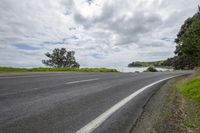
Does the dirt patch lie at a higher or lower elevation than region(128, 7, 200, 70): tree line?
lower

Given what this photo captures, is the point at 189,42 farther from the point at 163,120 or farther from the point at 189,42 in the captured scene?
the point at 163,120

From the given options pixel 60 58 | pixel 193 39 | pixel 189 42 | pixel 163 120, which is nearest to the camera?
pixel 163 120

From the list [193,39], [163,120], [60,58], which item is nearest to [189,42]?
[193,39]

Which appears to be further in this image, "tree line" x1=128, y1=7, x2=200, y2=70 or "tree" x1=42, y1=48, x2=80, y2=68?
"tree" x1=42, y1=48, x2=80, y2=68

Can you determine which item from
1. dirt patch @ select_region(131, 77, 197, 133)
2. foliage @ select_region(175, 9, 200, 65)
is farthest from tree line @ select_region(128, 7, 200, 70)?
dirt patch @ select_region(131, 77, 197, 133)

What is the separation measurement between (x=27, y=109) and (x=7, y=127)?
1.26 metres

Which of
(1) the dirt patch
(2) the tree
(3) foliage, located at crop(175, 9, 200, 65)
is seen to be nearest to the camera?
(1) the dirt patch

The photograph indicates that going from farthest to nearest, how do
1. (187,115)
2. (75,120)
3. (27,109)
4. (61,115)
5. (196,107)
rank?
(196,107) → (187,115) → (27,109) → (61,115) → (75,120)

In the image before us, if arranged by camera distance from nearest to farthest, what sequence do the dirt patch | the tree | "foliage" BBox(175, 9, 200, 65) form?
the dirt patch, "foliage" BBox(175, 9, 200, 65), the tree

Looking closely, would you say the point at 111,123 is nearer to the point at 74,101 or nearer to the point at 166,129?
the point at 166,129

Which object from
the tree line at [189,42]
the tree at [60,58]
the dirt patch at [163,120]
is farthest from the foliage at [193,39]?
the tree at [60,58]

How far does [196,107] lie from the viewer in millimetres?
5992

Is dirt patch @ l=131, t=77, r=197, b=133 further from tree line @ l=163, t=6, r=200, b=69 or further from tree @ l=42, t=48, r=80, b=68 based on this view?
tree @ l=42, t=48, r=80, b=68

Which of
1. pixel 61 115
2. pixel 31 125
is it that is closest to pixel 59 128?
pixel 31 125
